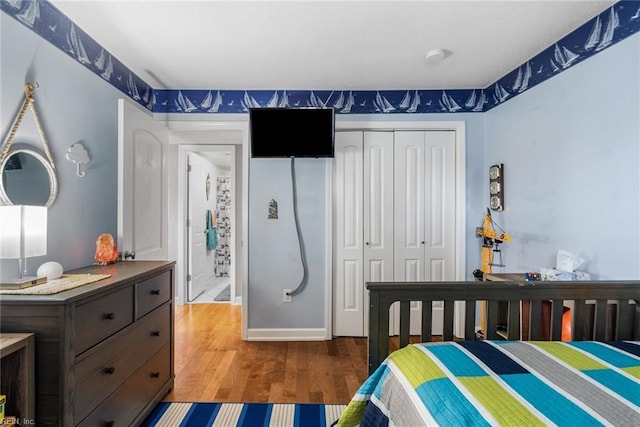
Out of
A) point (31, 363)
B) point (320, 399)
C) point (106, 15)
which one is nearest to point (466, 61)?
point (106, 15)

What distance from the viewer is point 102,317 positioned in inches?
56.9

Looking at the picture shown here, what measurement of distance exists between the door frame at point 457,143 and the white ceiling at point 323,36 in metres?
0.39

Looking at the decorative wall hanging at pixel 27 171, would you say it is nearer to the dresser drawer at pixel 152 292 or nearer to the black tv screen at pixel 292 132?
the dresser drawer at pixel 152 292

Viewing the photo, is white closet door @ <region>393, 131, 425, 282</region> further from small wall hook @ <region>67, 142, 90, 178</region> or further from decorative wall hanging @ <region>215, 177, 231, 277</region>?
decorative wall hanging @ <region>215, 177, 231, 277</region>

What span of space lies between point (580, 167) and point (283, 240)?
93.4 inches

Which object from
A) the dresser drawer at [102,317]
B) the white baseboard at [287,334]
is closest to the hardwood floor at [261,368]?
the white baseboard at [287,334]

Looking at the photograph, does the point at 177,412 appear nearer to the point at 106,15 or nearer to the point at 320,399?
the point at 320,399

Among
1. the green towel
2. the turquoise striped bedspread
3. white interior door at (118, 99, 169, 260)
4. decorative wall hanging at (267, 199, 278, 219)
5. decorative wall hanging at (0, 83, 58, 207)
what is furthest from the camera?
the green towel

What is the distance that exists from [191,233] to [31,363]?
322cm

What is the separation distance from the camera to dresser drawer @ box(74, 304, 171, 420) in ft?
4.37

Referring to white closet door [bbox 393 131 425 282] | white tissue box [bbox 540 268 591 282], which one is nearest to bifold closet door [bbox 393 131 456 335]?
white closet door [bbox 393 131 425 282]

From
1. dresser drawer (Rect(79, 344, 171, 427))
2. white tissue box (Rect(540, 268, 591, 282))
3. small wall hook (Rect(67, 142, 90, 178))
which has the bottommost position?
dresser drawer (Rect(79, 344, 171, 427))

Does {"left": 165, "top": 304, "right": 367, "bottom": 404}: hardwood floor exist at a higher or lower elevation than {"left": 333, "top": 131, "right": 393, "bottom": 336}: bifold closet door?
lower

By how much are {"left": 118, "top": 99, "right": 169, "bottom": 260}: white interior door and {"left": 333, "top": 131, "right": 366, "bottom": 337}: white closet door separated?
1583mm
